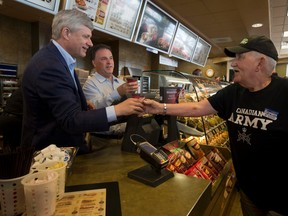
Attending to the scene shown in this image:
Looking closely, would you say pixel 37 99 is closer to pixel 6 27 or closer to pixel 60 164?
pixel 60 164

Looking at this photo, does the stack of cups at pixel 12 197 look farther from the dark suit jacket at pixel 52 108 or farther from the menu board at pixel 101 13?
the menu board at pixel 101 13

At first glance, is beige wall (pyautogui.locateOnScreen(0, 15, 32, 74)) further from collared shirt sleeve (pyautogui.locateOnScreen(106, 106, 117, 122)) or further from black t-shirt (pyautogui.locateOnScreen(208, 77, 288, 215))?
black t-shirt (pyautogui.locateOnScreen(208, 77, 288, 215))

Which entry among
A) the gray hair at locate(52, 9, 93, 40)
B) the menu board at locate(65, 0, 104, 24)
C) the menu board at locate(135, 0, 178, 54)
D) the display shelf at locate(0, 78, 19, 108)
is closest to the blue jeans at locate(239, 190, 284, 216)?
the gray hair at locate(52, 9, 93, 40)

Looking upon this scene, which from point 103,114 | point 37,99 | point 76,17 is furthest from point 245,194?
point 76,17

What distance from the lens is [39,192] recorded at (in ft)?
2.62

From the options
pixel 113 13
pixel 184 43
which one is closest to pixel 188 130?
pixel 113 13

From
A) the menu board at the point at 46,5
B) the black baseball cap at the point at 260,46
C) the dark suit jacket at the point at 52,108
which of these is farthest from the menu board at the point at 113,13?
the black baseball cap at the point at 260,46

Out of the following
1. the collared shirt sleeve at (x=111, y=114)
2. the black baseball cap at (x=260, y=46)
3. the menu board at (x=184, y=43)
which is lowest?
the collared shirt sleeve at (x=111, y=114)

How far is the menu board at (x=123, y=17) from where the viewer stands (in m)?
3.38

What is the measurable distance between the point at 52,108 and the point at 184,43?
200 inches

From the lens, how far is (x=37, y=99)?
54.1 inches

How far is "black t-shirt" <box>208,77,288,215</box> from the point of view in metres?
1.49

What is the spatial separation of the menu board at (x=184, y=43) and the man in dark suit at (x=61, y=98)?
160 inches

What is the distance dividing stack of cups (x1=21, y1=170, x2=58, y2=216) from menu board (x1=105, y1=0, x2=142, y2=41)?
2.90 m
